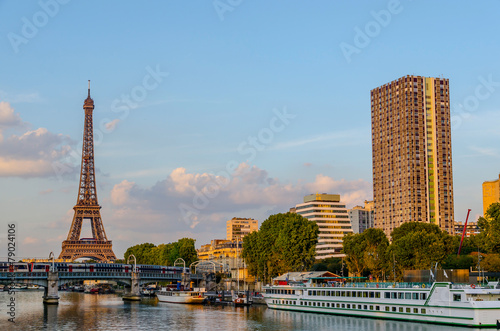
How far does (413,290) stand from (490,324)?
36.8 ft

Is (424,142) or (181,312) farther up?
(424,142)

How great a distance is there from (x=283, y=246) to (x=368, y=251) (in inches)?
700

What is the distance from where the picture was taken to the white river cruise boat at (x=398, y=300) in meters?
71.9

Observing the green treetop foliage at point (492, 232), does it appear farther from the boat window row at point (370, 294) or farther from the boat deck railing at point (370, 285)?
the boat window row at point (370, 294)

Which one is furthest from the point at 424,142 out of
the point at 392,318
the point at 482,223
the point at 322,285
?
the point at 392,318

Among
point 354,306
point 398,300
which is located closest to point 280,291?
point 354,306

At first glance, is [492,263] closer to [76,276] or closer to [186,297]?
[186,297]

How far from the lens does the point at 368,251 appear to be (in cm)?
13562

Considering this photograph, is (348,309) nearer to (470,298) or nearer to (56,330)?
(470,298)

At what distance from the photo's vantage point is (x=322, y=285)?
10038 centimetres

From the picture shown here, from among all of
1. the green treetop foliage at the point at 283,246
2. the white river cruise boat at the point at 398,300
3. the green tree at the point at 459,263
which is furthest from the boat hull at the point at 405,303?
the green tree at the point at 459,263

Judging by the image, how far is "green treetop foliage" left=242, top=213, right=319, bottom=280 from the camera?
13225cm

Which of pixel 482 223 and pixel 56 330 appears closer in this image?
pixel 56 330

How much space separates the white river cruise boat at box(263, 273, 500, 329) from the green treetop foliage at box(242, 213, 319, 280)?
880 inches
